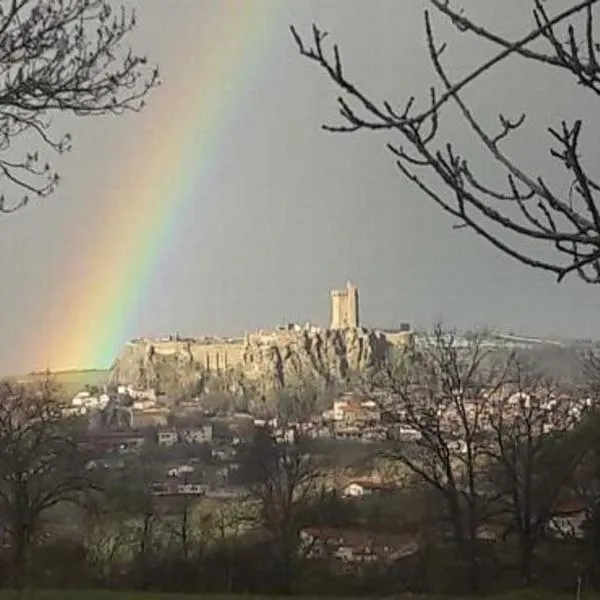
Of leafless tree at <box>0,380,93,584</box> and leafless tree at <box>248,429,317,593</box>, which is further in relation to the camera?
leafless tree at <box>0,380,93,584</box>

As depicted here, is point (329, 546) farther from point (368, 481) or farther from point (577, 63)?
point (577, 63)

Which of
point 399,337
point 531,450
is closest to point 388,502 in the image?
point 531,450

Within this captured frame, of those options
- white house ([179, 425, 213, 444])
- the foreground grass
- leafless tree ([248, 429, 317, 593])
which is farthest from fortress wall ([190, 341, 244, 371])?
the foreground grass

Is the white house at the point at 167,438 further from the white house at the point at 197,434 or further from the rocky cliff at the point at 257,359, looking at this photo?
the rocky cliff at the point at 257,359

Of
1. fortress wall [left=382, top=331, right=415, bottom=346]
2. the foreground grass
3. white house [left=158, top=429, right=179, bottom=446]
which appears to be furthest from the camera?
white house [left=158, top=429, right=179, bottom=446]

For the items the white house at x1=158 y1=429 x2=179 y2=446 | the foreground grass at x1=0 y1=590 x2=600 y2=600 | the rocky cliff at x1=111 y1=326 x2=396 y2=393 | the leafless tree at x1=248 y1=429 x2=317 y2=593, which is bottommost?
the foreground grass at x1=0 y1=590 x2=600 y2=600

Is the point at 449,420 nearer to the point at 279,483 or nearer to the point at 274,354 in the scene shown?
the point at 279,483

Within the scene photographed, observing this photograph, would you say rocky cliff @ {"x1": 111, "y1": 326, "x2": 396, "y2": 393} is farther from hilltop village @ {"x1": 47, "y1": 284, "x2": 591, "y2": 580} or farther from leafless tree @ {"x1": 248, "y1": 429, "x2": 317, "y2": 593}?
leafless tree @ {"x1": 248, "y1": 429, "x2": 317, "y2": 593}
